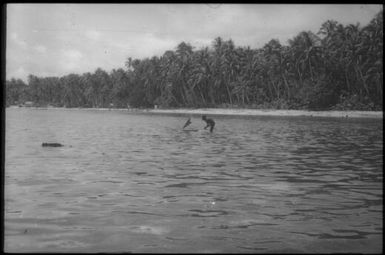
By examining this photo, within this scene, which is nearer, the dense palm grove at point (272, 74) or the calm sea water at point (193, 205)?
the calm sea water at point (193, 205)

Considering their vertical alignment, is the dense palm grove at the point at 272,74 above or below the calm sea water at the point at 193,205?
above

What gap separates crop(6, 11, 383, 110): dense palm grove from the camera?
66062 mm

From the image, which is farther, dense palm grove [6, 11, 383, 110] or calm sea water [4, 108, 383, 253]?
dense palm grove [6, 11, 383, 110]

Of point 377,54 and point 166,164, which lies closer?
point 166,164

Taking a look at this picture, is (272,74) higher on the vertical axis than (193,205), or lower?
higher

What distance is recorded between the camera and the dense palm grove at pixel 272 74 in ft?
217

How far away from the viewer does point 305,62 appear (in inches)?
2854

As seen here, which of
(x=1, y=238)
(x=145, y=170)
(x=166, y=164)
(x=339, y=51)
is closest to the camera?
(x=1, y=238)

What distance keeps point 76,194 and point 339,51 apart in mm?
65264

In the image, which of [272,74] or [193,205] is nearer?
[193,205]

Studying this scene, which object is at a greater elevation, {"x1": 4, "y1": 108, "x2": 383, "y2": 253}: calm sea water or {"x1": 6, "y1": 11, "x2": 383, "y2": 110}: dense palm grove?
{"x1": 6, "y1": 11, "x2": 383, "y2": 110}: dense palm grove

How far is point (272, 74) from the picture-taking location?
79625 millimetres

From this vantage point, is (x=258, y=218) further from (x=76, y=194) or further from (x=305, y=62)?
(x=305, y=62)

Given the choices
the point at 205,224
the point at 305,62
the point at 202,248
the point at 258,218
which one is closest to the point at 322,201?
the point at 258,218
